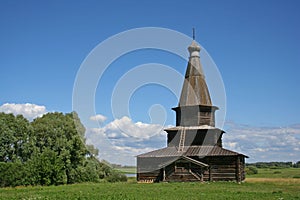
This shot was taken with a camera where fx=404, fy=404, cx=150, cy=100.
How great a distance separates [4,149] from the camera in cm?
4997

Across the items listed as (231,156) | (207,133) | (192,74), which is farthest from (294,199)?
(192,74)

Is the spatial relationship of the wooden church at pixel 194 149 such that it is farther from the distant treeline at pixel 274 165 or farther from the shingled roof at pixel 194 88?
the distant treeline at pixel 274 165

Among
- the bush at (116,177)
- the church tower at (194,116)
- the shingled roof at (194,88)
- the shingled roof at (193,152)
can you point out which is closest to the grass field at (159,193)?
the shingled roof at (193,152)

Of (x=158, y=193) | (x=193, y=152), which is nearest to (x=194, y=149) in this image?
(x=193, y=152)

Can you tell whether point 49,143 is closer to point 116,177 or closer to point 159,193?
point 116,177

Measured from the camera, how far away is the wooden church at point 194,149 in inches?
1570

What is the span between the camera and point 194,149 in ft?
137

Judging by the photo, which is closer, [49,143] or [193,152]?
[193,152]

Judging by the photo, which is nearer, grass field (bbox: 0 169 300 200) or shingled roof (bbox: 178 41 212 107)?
grass field (bbox: 0 169 300 200)

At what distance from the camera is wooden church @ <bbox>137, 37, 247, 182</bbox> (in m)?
39.9

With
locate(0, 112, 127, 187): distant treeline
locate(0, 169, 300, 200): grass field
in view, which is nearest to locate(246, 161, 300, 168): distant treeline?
locate(0, 112, 127, 187): distant treeline

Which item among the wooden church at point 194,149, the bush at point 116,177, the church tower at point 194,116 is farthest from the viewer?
the bush at point 116,177

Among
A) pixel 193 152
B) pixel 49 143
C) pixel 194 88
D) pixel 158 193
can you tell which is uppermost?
pixel 194 88

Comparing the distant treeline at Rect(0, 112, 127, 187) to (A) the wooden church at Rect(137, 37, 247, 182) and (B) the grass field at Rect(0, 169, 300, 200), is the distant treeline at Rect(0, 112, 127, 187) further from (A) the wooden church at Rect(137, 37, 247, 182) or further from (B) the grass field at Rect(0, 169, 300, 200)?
(B) the grass field at Rect(0, 169, 300, 200)
